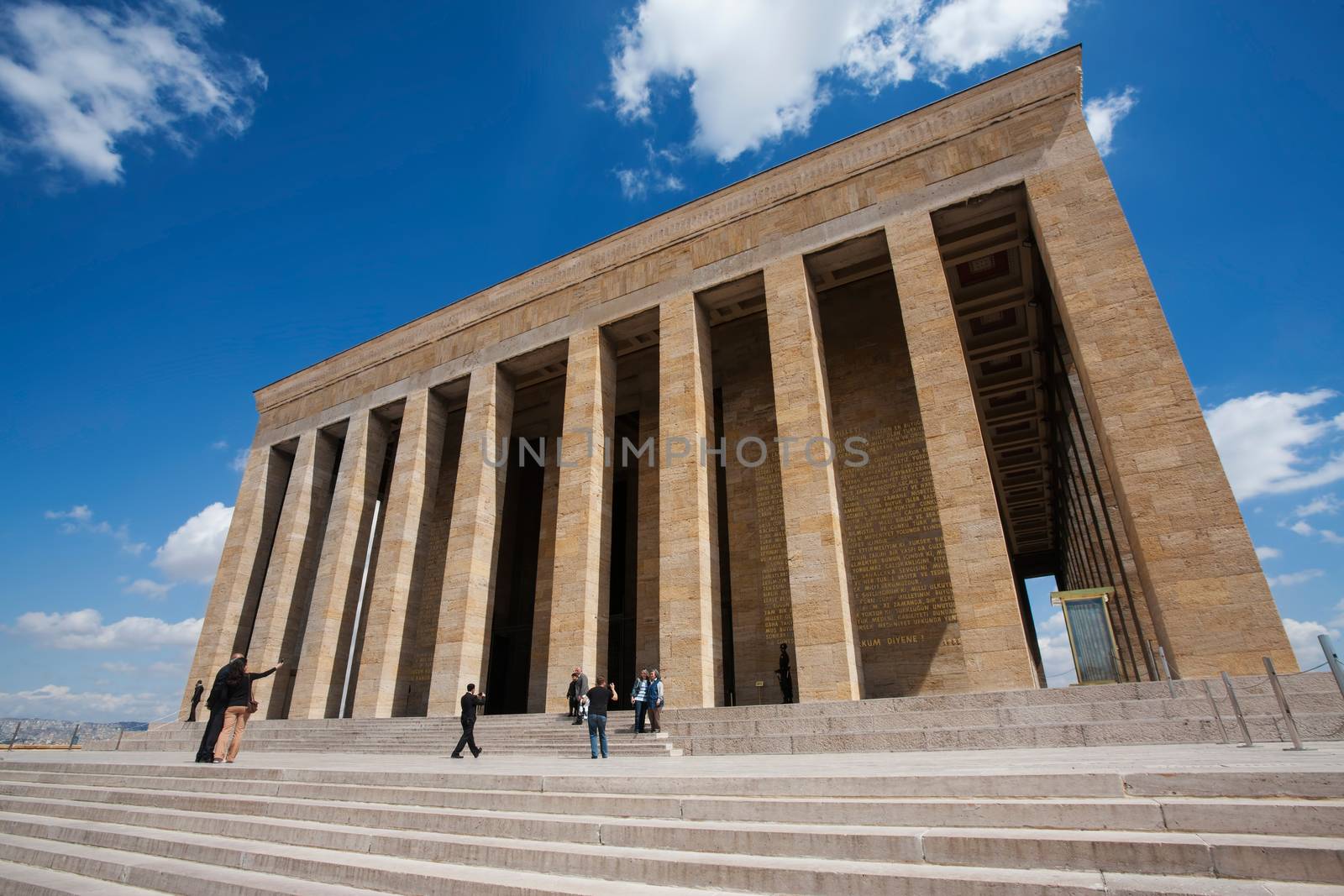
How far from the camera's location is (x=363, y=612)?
2147cm

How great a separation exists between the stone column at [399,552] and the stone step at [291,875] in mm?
12269

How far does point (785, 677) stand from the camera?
47.9 ft

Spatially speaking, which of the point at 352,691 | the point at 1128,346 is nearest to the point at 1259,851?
the point at 1128,346

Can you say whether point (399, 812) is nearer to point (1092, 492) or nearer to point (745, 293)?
point (745, 293)

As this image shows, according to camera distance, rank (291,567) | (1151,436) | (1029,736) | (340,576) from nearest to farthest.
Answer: (1029,736) < (1151,436) < (340,576) < (291,567)

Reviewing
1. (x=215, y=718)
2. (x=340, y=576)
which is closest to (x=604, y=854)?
(x=215, y=718)

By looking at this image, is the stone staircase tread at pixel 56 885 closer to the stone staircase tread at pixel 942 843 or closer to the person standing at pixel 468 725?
the stone staircase tread at pixel 942 843

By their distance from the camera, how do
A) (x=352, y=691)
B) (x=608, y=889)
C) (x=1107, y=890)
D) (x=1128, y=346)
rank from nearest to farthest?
(x=1107, y=890), (x=608, y=889), (x=1128, y=346), (x=352, y=691)

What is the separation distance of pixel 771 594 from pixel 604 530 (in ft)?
14.7

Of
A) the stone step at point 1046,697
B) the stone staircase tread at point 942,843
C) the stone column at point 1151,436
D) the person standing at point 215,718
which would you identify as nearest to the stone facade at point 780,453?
the stone column at point 1151,436

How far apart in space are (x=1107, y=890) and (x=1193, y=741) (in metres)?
6.38

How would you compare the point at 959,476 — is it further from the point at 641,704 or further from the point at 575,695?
the point at 575,695

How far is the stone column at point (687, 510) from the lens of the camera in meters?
13.5

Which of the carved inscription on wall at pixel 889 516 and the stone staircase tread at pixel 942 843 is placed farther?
the carved inscription on wall at pixel 889 516
